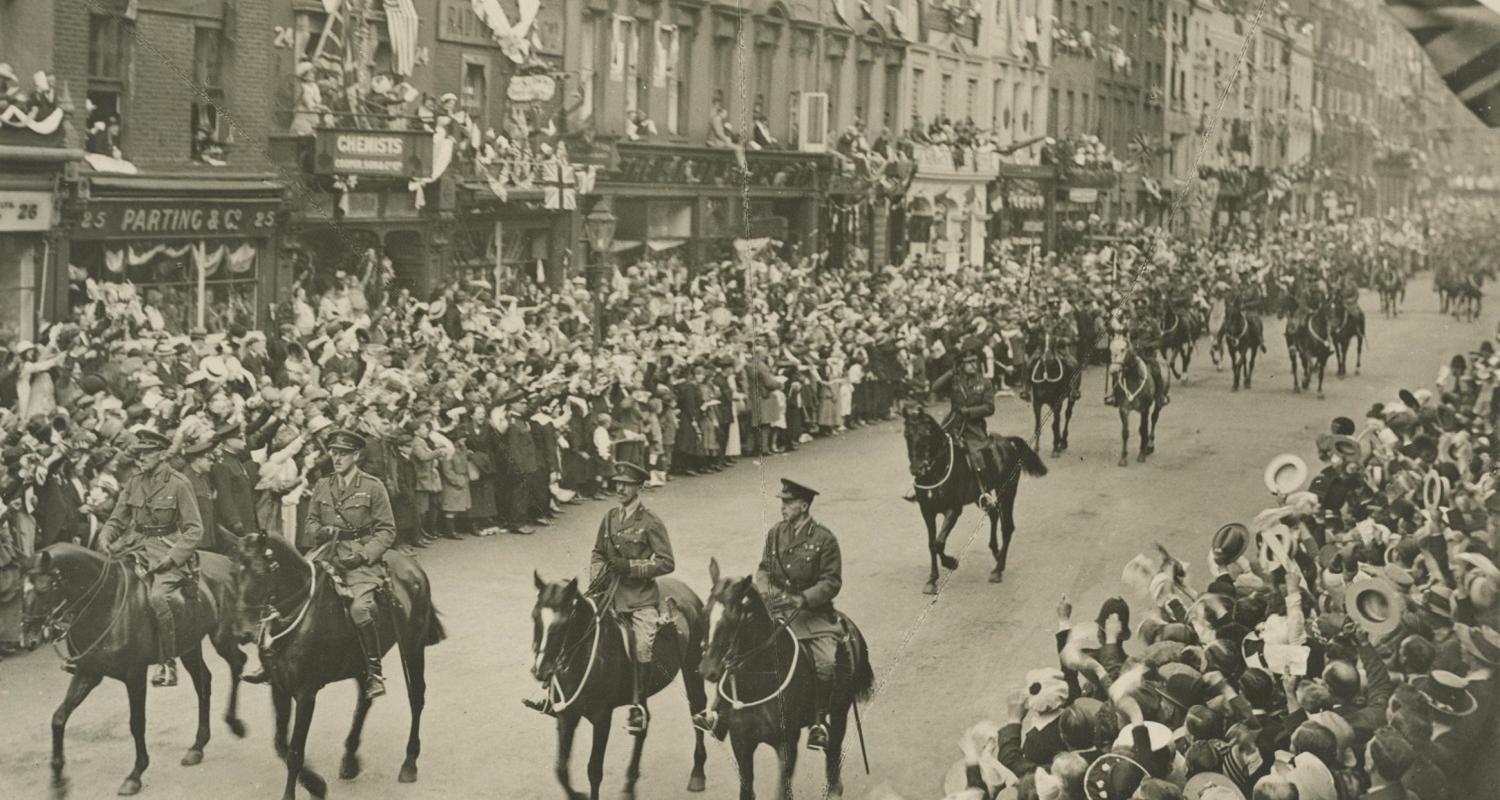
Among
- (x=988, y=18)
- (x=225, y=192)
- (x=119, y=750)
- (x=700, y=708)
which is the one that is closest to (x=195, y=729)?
(x=119, y=750)

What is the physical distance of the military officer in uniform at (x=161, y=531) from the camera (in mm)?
10672

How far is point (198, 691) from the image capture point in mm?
10969

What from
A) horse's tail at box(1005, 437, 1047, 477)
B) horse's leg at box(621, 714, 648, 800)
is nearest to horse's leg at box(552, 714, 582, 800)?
horse's leg at box(621, 714, 648, 800)

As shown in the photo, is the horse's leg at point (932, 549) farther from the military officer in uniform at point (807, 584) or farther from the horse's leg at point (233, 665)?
the horse's leg at point (233, 665)

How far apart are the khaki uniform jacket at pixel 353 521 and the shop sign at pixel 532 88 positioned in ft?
33.4

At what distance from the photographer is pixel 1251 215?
17.4m

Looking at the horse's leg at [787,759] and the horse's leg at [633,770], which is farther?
the horse's leg at [633,770]

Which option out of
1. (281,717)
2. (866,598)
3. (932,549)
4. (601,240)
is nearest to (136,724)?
(281,717)

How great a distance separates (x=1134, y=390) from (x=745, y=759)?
11.8 meters

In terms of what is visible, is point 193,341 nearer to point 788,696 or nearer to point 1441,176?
point 788,696

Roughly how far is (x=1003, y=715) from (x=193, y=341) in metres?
9.34

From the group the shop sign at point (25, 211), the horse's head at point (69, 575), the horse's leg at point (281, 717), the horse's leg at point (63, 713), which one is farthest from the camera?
the shop sign at point (25, 211)

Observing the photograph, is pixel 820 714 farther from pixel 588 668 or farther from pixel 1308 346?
pixel 1308 346

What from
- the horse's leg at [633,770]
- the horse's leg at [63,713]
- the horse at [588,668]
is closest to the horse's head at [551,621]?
the horse at [588,668]
